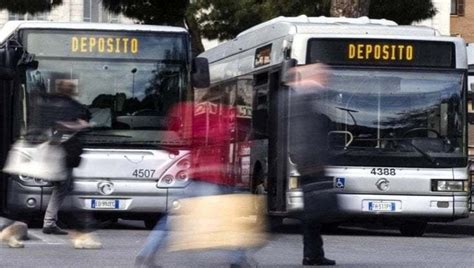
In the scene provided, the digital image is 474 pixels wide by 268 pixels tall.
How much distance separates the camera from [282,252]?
1758 centimetres

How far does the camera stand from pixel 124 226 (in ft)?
78.1

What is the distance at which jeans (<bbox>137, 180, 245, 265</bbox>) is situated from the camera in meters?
12.2

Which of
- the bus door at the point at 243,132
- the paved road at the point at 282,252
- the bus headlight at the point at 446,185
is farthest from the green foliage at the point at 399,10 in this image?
the bus headlight at the point at 446,185

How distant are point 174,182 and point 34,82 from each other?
2.36 metres

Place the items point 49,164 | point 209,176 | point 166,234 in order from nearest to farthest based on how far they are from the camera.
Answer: point 209,176
point 166,234
point 49,164

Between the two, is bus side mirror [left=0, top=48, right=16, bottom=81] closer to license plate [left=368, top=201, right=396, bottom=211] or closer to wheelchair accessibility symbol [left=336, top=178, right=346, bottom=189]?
wheelchair accessibility symbol [left=336, top=178, right=346, bottom=189]

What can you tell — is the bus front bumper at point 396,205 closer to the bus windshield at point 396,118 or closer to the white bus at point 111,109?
the bus windshield at point 396,118

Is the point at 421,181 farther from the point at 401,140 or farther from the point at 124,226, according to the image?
the point at 124,226

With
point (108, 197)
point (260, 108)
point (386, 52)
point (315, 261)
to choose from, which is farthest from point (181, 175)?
point (315, 261)

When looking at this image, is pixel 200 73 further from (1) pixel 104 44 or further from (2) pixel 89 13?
(2) pixel 89 13

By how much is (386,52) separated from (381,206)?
2175 millimetres

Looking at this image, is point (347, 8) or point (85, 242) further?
point (347, 8)

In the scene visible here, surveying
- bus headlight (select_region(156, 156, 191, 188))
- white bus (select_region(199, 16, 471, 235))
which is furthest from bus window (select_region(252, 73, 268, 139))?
bus headlight (select_region(156, 156, 191, 188))

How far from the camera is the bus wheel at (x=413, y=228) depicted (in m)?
22.2
